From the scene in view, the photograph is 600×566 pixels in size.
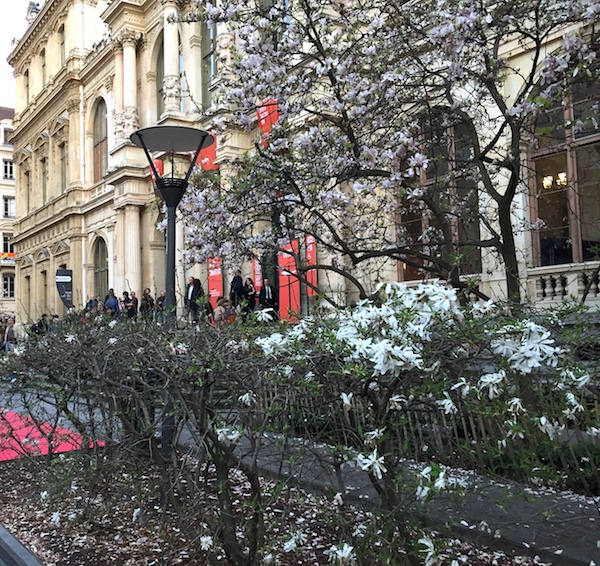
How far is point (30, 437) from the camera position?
236 inches

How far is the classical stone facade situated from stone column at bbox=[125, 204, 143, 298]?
1.8 inches

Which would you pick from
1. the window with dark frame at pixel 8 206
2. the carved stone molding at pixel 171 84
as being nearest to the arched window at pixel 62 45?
the carved stone molding at pixel 171 84

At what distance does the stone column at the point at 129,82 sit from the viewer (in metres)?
27.5

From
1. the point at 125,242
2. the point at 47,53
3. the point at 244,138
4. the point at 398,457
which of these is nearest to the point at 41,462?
the point at 398,457

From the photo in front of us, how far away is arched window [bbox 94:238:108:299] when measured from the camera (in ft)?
101

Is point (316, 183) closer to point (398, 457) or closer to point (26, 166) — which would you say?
point (398, 457)

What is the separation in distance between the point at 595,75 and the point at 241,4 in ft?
14.3

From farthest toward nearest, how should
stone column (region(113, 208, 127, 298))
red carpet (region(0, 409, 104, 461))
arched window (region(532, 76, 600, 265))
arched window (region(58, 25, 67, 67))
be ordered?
1. arched window (region(58, 25, 67, 67))
2. stone column (region(113, 208, 127, 298))
3. arched window (region(532, 76, 600, 265))
4. red carpet (region(0, 409, 104, 461))

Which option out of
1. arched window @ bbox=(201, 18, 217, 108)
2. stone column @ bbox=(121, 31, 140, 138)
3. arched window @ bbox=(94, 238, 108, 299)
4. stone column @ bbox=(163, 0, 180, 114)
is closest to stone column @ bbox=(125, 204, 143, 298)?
stone column @ bbox=(121, 31, 140, 138)

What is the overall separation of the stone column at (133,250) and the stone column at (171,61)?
511cm

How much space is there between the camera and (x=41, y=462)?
571cm

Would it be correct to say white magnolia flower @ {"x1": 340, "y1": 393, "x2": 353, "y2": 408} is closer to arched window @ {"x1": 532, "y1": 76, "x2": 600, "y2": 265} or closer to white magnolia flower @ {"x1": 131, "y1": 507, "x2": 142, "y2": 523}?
white magnolia flower @ {"x1": 131, "y1": 507, "x2": 142, "y2": 523}

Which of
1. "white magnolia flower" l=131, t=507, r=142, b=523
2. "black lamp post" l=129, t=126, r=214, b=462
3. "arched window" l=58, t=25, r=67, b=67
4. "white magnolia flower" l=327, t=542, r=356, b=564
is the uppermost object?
"arched window" l=58, t=25, r=67, b=67

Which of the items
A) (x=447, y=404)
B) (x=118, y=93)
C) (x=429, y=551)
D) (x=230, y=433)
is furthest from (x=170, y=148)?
(x=118, y=93)
